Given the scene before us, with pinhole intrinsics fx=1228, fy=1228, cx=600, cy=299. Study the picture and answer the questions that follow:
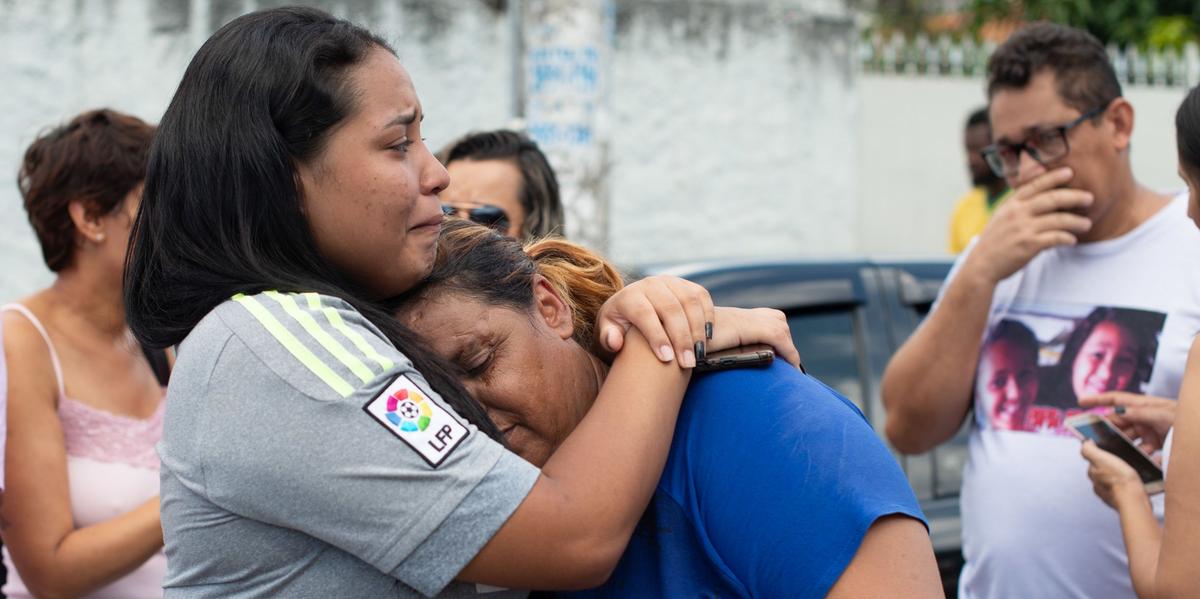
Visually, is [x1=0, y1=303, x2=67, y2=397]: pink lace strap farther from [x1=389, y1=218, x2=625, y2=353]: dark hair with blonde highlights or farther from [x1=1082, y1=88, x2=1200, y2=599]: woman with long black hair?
[x1=1082, y1=88, x2=1200, y2=599]: woman with long black hair

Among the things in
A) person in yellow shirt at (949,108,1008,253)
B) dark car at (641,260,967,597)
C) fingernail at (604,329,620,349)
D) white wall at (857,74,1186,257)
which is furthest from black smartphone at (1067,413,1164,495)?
white wall at (857,74,1186,257)

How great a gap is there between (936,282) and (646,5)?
14.8 feet

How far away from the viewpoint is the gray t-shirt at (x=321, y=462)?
1.47m

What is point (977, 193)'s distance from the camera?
6.57 metres

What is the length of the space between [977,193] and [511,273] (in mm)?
5176

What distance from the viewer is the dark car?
388 cm

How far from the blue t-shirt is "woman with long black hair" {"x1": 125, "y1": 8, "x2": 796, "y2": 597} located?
0.25 ft

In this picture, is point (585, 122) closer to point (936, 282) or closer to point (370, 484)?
point (936, 282)

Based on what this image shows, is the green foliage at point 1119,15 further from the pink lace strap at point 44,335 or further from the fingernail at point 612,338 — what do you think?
the fingernail at point 612,338

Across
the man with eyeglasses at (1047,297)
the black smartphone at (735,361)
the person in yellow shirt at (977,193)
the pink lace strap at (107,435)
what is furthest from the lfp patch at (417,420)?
the person in yellow shirt at (977,193)

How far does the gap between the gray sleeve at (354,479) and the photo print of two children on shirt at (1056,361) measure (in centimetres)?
190

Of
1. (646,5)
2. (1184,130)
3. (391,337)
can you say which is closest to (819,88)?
(646,5)

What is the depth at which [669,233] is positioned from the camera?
27.6 ft

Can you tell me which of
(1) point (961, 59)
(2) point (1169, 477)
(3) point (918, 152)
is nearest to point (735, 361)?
(2) point (1169, 477)
